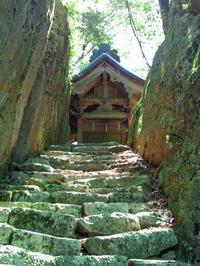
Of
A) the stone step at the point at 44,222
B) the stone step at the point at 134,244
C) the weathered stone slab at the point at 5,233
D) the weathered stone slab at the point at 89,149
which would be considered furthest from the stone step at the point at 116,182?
the weathered stone slab at the point at 89,149

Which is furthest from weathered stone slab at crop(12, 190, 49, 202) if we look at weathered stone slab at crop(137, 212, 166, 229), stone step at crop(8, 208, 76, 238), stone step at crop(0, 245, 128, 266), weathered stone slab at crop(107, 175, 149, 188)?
stone step at crop(0, 245, 128, 266)

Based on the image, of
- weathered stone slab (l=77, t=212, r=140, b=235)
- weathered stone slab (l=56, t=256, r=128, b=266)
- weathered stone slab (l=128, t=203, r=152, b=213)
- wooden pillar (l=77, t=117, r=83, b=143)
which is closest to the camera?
weathered stone slab (l=56, t=256, r=128, b=266)

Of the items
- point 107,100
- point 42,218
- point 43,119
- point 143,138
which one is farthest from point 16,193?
point 107,100

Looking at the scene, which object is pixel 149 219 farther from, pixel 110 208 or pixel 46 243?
pixel 46 243

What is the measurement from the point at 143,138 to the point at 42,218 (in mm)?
4168

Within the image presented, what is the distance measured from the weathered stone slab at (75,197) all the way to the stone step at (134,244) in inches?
49.0

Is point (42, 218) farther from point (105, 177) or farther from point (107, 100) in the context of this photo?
point (107, 100)

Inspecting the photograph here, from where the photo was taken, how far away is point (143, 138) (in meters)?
8.09

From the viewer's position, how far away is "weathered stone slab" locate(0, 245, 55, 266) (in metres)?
3.27

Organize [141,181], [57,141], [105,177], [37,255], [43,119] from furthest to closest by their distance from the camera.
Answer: [57,141], [43,119], [105,177], [141,181], [37,255]

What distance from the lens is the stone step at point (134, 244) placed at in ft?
12.3

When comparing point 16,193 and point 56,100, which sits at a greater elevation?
point 56,100

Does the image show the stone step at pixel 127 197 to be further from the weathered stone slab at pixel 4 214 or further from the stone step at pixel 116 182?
the weathered stone slab at pixel 4 214

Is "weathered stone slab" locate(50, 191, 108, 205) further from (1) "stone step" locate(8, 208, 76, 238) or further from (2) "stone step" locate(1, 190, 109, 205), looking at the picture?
(1) "stone step" locate(8, 208, 76, 238)
